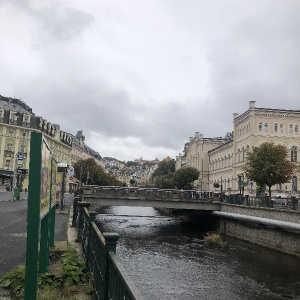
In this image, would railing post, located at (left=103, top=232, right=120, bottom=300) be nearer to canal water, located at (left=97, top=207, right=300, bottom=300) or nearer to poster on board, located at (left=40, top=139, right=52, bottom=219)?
poster on board, located at (left=40, top=139, right=52, bottom=219)

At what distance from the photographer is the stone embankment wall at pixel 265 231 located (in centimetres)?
2367

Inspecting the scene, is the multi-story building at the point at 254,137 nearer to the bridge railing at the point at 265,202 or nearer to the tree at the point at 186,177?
the tree at the point at 186,177

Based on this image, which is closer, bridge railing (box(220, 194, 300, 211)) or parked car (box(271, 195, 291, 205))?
bridge railing (box(220, 194, 300, 211))

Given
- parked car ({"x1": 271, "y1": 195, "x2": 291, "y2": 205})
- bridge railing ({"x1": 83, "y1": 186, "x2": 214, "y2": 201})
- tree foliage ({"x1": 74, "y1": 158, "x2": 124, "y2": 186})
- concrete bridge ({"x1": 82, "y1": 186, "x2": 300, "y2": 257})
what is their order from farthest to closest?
tree foliage ({"x1": 74, "y1": 158, "x2": 124, "y2": 186}) < bridge railing ({"x1": 83, "y1": 186, "x2": 214, "y2": 201}) < parked car ({"x1": 271, "y1": 195, "x2": 291, "y2": 205}) < concrete bridge ({"x1": 82, "y1": 186, "x2": 300, "y2": 257})

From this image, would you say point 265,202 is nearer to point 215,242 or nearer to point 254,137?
point 215,242

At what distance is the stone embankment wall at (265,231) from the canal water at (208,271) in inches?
31.6

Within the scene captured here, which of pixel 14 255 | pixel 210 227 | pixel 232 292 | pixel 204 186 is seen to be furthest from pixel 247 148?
pixel 14 255

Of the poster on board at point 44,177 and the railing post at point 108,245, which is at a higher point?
the poster on board at point 44,177

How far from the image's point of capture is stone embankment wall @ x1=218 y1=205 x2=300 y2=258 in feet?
77.7

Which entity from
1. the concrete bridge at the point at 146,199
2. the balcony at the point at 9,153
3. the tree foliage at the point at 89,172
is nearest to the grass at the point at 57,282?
the concrete bridge at the point at 146,199

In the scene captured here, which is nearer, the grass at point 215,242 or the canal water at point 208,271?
the canal water at point 208,271

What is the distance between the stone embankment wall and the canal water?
80 centimetres

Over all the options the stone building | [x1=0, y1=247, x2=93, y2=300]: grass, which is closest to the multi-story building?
the stone building

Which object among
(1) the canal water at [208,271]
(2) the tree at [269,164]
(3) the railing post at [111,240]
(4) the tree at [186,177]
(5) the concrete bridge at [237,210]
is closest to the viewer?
(3) the railing post at [111,240]
